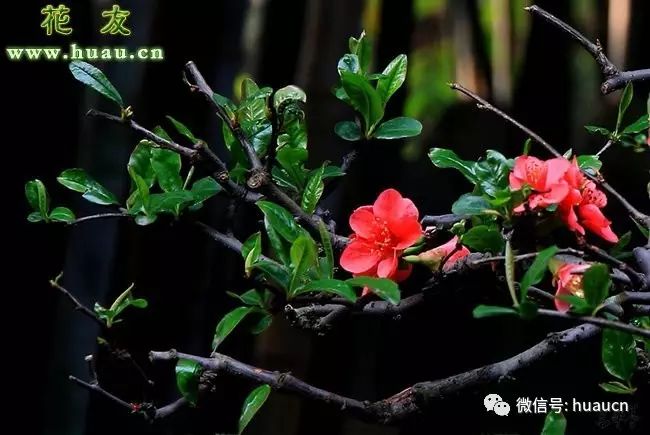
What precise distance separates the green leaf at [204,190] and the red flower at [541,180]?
0.26 m

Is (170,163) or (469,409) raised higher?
(170,163)

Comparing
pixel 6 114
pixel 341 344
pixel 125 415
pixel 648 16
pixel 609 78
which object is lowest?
pixel 125 415

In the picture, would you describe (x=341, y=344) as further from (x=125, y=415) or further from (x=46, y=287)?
(x=46, y=287)

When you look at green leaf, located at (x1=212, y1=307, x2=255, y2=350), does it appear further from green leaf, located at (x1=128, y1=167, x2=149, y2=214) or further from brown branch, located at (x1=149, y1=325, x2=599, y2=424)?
green leaf, located at (x1=128, y1=167, x2=149, y2=214)

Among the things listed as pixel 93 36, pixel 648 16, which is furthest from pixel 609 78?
pixel 93 36

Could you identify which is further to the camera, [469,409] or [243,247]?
[469,409]

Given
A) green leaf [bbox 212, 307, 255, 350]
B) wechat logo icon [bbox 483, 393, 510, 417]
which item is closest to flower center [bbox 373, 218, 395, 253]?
green leaf [bbox 212, 307, 255, 350]

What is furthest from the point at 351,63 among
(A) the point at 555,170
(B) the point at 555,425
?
(B) the point at 555,425

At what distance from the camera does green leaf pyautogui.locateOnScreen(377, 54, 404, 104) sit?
644 mm

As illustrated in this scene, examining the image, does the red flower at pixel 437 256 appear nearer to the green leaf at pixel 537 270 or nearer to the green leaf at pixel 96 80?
the green leaf at pixel 537 270

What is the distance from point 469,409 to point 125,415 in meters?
0.61

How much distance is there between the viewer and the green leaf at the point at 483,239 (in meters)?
0.50

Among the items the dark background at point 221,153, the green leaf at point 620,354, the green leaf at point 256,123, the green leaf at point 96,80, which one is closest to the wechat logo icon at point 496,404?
the dark background at point 221,153

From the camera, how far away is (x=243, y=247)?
1.92ft
